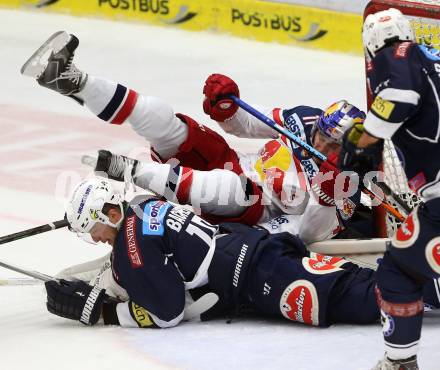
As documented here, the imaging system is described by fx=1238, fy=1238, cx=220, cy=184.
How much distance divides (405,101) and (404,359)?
2.48 ft

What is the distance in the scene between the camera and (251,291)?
4.09 metres

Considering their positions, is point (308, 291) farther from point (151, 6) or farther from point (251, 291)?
point (151, 6)

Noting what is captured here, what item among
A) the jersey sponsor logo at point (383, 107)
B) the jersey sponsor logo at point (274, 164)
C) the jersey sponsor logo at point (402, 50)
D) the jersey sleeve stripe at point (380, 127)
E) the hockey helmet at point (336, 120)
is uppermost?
the jersey sponsor logo at point (402, 50)

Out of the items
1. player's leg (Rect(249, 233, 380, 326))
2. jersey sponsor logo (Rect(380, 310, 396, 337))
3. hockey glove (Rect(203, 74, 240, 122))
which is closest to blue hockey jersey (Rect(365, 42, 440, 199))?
jersey sponsor logo (Rect(380, 310, 396, 337))

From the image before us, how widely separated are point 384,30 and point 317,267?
976 millimetres

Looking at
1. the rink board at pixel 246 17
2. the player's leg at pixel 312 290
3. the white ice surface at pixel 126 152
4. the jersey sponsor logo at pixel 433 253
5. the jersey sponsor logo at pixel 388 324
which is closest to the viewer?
the jersey sponsor logo at pixel 433 253

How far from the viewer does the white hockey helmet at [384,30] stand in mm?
3418

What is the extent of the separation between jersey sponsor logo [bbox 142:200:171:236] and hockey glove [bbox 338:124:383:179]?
0.73m

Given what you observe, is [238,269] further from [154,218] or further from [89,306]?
[89,306]

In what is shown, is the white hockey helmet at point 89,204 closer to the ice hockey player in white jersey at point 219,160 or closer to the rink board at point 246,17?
the ice hockey player in white jersey at point 219,160

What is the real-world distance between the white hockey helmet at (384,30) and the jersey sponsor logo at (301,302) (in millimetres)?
892

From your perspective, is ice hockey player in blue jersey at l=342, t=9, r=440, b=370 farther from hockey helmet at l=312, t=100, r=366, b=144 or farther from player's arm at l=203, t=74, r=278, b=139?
player's arm at l=203, t=74, r=278, b=139

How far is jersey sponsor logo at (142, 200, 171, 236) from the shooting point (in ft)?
13.3

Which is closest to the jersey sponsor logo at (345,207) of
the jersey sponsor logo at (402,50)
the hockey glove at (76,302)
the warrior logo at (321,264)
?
the warrior logo at (321,264)
